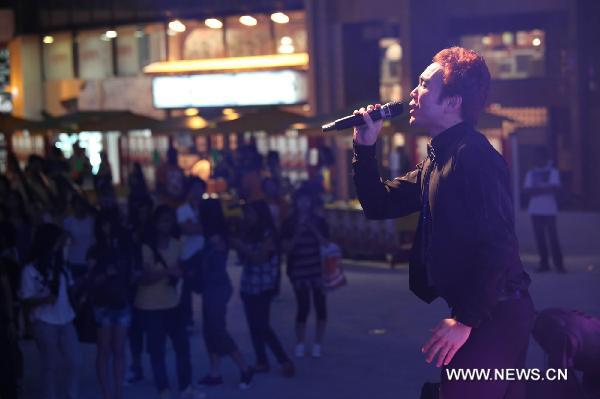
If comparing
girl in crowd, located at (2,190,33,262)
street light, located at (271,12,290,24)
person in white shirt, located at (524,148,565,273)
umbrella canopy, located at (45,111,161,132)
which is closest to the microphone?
girl in crowd, located at (2,190,33,262)

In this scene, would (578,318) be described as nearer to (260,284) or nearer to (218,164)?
(260,284)

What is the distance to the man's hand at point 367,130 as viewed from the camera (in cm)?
443

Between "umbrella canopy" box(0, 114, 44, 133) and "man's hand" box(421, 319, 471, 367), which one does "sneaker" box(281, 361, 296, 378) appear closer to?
"man's hand" box(421, 319, 471, 367)

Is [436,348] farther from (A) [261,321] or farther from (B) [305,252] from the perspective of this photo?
(B) [305,252]

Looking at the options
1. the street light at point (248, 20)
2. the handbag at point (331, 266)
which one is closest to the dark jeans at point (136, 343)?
the handbag at point (331, 266)

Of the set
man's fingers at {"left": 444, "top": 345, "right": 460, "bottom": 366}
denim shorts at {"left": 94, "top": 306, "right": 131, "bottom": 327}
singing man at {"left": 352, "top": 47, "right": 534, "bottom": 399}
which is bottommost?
denim shorts at {"left": 94, "top": 306, "right": 131, "bottom": 327}

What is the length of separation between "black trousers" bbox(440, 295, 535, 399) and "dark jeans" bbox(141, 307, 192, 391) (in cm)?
533

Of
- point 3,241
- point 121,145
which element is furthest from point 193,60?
point 3,241

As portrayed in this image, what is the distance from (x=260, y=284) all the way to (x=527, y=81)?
21.6m

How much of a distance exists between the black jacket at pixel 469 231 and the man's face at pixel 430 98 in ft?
0.24

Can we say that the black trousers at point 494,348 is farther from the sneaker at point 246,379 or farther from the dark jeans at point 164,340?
the sneaker at point 246,379

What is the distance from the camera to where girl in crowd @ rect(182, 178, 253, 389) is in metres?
9.88

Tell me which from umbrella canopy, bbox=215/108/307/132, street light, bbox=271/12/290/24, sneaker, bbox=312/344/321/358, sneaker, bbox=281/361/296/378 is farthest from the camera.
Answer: street light, bbox=271/12/290/24

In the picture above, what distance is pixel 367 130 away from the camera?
177 inches
